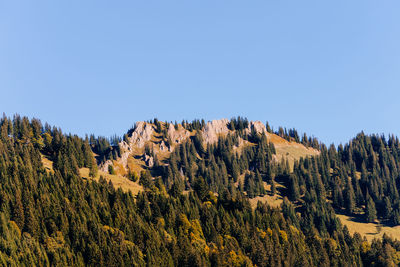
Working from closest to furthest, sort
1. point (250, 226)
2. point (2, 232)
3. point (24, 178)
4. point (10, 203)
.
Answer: point (2, 232) < point (10, 203) < point (24, 178) < point (250, 226)

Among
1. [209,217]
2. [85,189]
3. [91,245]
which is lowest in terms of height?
[91,245]

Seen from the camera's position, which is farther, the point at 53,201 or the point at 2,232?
the point at 53,201

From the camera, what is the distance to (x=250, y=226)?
167 m

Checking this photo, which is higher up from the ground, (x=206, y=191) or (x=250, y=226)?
(x=206, y=191)

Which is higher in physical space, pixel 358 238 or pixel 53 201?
pixel 53 201

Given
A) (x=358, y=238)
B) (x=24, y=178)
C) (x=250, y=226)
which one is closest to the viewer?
(x=24, y=178)

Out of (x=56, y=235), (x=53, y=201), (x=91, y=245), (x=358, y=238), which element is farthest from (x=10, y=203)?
(x=358, y=238)

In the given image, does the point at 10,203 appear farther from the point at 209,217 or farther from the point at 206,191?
the point at 206,191

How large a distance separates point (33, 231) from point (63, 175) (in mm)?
50756

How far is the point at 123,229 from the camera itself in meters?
140

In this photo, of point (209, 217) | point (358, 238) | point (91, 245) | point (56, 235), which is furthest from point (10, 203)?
point (358, 238)

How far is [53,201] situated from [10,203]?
13.8 meters

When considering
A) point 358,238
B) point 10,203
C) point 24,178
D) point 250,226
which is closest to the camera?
point 10,203

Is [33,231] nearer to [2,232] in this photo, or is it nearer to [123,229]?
[2,232]
